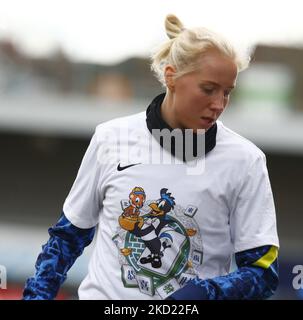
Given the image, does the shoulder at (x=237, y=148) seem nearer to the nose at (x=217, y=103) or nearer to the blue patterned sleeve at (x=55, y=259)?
the nose at (x=217, y=103)

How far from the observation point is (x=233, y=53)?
51.3 inches

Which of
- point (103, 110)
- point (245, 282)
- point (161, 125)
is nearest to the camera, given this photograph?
point (245, 282)

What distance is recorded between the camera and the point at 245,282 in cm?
128

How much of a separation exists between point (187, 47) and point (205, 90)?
8 centimetres

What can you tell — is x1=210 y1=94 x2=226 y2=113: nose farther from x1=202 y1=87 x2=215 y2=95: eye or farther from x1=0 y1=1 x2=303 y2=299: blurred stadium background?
x1=0 y1=1 x2=303 y2=299: blurred stadium background

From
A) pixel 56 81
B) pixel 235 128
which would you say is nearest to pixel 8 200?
pixel 56 81

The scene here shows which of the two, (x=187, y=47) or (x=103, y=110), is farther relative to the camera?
(x=103, y=110)

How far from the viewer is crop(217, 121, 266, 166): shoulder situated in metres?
1.34

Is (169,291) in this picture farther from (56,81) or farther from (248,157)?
(56,81)

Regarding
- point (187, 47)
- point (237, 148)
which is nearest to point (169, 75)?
point (187, 47)

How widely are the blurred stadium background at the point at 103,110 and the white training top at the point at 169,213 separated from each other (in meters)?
3.32

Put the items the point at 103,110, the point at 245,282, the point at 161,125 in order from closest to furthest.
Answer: the point at 245,282 < the point at 161,125 < the point at 103,110

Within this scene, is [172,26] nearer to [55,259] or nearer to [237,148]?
[237,148]
